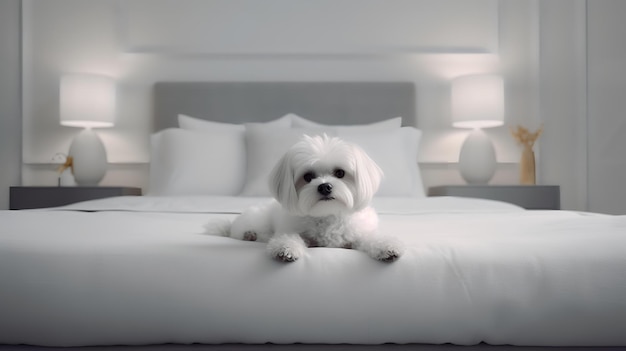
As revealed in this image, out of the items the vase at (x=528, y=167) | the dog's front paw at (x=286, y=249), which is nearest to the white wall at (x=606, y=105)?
the vase at (x=528, y=167)

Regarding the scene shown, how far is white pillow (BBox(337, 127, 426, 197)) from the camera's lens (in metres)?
3.15

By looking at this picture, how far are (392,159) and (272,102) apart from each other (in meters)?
1.31

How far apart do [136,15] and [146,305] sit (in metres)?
3.63

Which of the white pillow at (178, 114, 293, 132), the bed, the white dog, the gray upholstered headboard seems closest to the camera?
the bed

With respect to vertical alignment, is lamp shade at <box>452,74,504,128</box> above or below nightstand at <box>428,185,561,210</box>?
above

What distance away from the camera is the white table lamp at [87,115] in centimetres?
382

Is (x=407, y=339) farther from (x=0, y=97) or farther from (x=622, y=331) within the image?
(x=0, y=97)

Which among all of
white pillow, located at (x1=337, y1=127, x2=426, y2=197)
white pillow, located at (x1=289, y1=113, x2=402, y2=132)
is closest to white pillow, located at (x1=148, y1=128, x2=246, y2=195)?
white pillow, located at (x1=289, y1=113, x2=402, y2=132)

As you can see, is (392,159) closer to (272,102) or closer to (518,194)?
(518,194)

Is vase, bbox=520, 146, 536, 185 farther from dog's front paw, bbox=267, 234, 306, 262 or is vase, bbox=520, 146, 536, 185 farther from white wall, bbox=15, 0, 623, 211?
dog's front paw, bbox=267, 234, 306, 262

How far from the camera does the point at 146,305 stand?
113cm

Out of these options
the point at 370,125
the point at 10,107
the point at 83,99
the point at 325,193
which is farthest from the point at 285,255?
the point at 10,107

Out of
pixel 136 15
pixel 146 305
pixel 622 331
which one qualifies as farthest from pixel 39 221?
pixel 136 15

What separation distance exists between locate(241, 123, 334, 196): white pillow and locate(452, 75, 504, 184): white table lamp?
3.99ft
